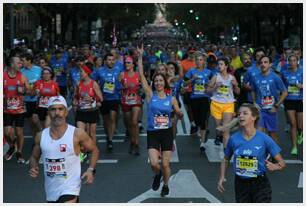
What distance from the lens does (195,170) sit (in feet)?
35.7

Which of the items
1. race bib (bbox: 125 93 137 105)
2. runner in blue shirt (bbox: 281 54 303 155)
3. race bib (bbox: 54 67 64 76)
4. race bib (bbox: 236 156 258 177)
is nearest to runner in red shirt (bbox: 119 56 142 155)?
race bib (bbox: 125 93 137 105)

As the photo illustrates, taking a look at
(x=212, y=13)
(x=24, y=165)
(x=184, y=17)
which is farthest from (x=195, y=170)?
(x=184, y=17)

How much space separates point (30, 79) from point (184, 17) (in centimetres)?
9463

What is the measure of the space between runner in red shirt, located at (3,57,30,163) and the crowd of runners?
2cm

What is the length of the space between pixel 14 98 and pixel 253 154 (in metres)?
5.75

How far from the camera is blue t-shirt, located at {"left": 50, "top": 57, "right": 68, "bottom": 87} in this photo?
18859 millimetres

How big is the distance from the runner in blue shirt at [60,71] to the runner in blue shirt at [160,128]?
9344mm

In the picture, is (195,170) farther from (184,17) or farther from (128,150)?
(184,17)

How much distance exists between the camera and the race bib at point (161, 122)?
9.40 m

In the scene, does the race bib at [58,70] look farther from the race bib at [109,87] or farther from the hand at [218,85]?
the hand at [218,85]

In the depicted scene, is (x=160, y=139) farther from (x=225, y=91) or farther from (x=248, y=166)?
(x=225, y=91)

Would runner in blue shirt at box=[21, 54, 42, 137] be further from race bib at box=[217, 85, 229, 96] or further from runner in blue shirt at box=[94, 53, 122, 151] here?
race bib at box=[217, 85, 229, 96]

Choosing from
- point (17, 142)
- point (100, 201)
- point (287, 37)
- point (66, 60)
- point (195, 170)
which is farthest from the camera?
point (287, 37)

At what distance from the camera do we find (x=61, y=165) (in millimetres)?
6531
